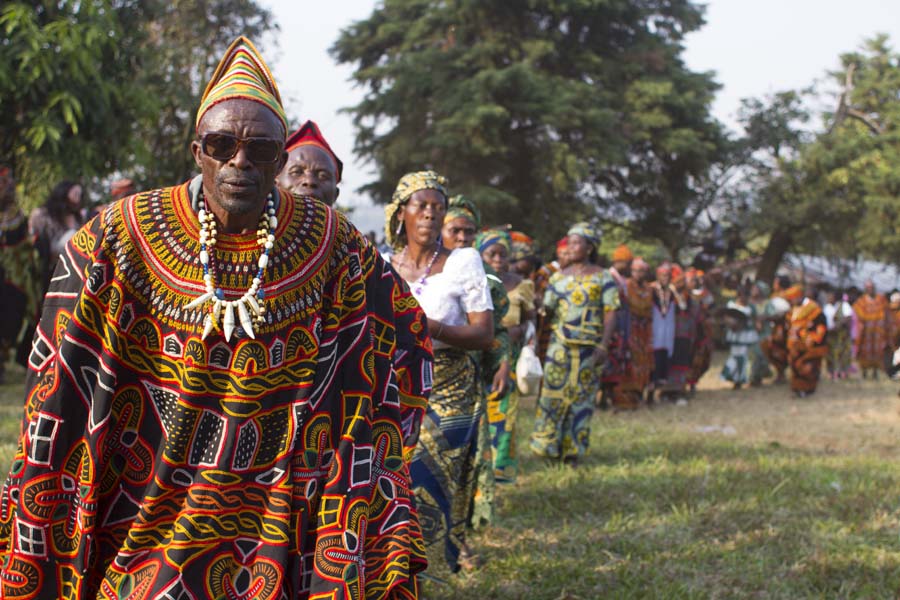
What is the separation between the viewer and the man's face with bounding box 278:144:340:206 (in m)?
3.92

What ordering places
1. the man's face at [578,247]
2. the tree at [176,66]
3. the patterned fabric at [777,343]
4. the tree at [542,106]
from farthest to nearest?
the tree at [542,106] < the patterned fabric at [777,343] < the tree at [176,66] < the man's face at [578,247]

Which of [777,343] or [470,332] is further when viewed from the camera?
[777,343]

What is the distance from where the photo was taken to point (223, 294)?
8.02ft

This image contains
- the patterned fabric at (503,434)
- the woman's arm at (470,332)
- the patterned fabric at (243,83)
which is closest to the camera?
the patterned fabric at (243,83)

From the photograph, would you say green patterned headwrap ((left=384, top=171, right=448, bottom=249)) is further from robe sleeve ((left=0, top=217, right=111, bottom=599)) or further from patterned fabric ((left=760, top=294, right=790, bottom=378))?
patterned fabric ((left=760, top=294, right=790, bottom=378))

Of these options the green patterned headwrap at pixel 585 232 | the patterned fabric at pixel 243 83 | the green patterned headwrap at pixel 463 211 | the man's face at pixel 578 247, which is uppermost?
the green patterned headwrap at pixel 585 232

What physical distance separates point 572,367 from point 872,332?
13444 millimetres

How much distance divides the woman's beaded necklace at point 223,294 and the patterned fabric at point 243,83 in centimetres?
27

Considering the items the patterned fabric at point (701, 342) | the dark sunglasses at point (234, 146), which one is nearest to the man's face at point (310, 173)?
the dark sunglasses at point (234, 146)

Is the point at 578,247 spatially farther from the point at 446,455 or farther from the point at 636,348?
the point at 446,455

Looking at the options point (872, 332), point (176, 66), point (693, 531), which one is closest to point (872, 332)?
point (872, 332)

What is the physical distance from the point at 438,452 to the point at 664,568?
1.67 m

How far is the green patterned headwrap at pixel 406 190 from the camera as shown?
4449 millimetres

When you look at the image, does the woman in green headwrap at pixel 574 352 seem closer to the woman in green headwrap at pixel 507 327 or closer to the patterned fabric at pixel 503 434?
the woman in green headwrap at pixel 507 327
